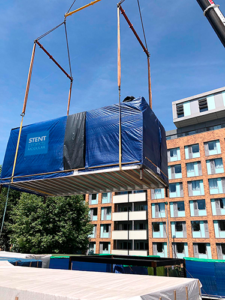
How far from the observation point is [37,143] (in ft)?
39.8

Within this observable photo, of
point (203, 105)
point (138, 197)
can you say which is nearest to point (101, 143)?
point (138, 197)

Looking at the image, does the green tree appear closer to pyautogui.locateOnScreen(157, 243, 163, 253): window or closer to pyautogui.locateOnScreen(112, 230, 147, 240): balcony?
pyautogui.locateOnScreen(112, 230, 147, 240): balcony

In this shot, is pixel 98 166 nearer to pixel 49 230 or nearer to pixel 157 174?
pixel 157 174

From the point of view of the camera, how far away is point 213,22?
9898 mm

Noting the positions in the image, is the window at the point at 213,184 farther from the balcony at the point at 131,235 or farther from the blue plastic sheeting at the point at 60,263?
the blue plastic sheeting at the point at 60,263

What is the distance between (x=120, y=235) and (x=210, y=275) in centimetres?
2623

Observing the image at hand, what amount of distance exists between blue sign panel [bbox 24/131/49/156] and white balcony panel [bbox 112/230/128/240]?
3292 centimetres

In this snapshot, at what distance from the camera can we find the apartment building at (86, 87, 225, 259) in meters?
35.3

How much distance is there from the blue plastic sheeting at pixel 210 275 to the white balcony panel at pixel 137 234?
23.0m

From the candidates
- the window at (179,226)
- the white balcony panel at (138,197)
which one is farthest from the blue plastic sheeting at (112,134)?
the white balcony panel at (138,197)

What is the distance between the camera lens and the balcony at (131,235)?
132ft

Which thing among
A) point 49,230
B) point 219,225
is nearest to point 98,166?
point 49,230

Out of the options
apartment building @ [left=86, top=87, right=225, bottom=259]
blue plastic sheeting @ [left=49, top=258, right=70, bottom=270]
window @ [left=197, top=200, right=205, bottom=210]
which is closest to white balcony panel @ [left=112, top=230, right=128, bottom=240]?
apartment building @ [left=86, top=87, right=225, bottom=259]

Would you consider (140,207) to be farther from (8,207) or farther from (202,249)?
(8,207)
